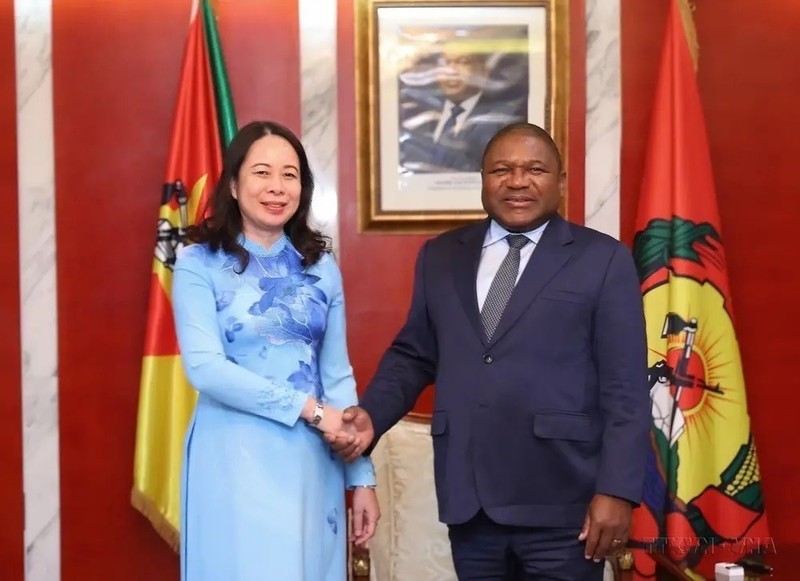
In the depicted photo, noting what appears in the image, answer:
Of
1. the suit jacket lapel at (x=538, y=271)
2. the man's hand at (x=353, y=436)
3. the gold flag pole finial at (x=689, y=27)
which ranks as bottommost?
the man's hand at (x=353, y=436)

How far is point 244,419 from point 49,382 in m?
1.68

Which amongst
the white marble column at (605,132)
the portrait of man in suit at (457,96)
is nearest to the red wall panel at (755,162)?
the white marble column at (605,132)

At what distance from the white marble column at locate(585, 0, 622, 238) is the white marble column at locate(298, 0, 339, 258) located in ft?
2.98

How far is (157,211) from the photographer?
3.35 m

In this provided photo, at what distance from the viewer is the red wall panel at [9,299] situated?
332 cm

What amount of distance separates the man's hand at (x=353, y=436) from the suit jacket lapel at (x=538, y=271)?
34 cm

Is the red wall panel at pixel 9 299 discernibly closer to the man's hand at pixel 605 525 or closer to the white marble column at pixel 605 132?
the white marble column at pixel 605 132

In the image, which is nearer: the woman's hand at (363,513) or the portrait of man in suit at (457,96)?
the woman's hand at (363,513)

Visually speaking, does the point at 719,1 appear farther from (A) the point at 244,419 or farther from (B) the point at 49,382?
(B) the point at 49,382

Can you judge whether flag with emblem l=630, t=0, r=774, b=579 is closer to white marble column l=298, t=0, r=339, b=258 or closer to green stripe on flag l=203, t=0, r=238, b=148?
white marble column l=298, t=0, r=339, b=258

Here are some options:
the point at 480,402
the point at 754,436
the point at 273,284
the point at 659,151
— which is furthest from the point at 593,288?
the point at 754,436

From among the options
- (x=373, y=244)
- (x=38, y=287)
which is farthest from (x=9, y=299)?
(x=373, y=244)

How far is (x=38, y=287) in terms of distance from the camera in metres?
3.34

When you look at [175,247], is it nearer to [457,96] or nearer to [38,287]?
[38,287]
